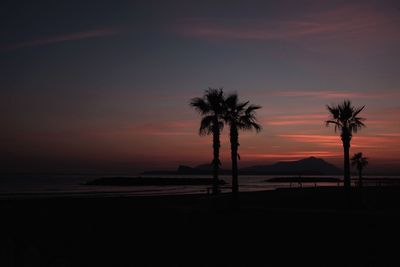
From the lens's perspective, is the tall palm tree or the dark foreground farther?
the tall palm tree

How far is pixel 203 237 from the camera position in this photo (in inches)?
697

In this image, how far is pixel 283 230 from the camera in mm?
19344

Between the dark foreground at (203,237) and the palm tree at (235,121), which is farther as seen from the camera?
the palm tree at (235,121)

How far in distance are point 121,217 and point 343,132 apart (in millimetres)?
16845

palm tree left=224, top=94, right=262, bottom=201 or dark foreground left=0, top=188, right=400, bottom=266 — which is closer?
dark foreground left=0, top=188, right=400, bottom=266

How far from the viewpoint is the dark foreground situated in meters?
13.3

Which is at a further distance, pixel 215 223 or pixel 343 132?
pixel 343 132

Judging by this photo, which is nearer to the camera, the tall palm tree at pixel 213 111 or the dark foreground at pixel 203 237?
the dark foreground at pixel 203 237

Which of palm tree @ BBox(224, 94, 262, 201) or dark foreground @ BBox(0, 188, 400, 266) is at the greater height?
palm tree @ BBox(224, 94, 262, 201)

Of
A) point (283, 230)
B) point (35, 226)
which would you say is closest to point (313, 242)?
point (283, 230)

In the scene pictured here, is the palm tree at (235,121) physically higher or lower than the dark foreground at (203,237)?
higher

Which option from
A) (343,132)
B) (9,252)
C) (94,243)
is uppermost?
A: (343,132)

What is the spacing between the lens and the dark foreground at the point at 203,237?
43.5 ft

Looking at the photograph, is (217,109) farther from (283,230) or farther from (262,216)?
(283,230)
